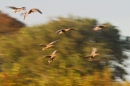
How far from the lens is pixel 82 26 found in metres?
42.9

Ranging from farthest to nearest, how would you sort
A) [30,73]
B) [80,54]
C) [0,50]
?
[0,50] < [80,54] < [30,73]

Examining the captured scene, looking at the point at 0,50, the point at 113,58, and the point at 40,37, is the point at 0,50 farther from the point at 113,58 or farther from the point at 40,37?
the point at 113,58

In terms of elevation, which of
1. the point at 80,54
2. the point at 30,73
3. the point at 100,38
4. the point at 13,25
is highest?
the point at 13,25

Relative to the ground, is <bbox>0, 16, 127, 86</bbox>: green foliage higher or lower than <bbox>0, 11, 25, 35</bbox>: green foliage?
lower

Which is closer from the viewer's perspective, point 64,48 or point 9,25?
point 64,48

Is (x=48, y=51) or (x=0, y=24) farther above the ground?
(x=0, y=24)

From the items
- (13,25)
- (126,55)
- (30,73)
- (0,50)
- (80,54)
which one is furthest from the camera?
(13,25)

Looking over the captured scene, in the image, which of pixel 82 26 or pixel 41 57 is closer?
pixel 41 57

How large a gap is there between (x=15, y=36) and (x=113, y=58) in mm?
10564

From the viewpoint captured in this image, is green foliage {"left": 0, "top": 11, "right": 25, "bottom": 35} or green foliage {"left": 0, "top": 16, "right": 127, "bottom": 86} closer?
green foliage {"left": 0, "top": 16, "right": 127, "bottom": 86}

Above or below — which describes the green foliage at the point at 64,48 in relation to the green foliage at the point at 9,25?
below

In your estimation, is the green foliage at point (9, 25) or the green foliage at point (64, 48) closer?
the green foliage at point (64, 48)

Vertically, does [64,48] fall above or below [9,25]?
below

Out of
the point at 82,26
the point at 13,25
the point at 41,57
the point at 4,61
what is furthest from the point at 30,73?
the point at 13,25
